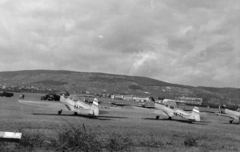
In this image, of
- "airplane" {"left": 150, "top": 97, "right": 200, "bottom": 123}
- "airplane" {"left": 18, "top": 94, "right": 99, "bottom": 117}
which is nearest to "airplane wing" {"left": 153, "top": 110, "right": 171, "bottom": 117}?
"airplane" {"left": 150, "top": 97, "right": 200, "bottom": 123}

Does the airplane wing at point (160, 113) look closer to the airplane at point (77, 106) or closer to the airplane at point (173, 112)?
the airplane at point (173, 112)

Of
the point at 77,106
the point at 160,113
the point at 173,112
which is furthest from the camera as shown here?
the point at 160,113

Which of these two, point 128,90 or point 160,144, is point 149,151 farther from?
point 128,90

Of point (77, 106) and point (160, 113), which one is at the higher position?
point (77, 106)

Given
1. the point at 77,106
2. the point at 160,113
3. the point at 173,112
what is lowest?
the point at 160,113

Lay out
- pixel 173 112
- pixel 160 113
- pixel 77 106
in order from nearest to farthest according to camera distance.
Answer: pixel 77 106 → pixel 173 112 → pixel 160 113

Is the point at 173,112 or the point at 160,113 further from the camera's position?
the point at 160,113

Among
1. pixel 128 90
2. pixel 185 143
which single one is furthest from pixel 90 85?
pixel 185 143

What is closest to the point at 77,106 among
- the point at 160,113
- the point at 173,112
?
the point at 160,113

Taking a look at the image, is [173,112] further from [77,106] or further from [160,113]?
[77,106]
